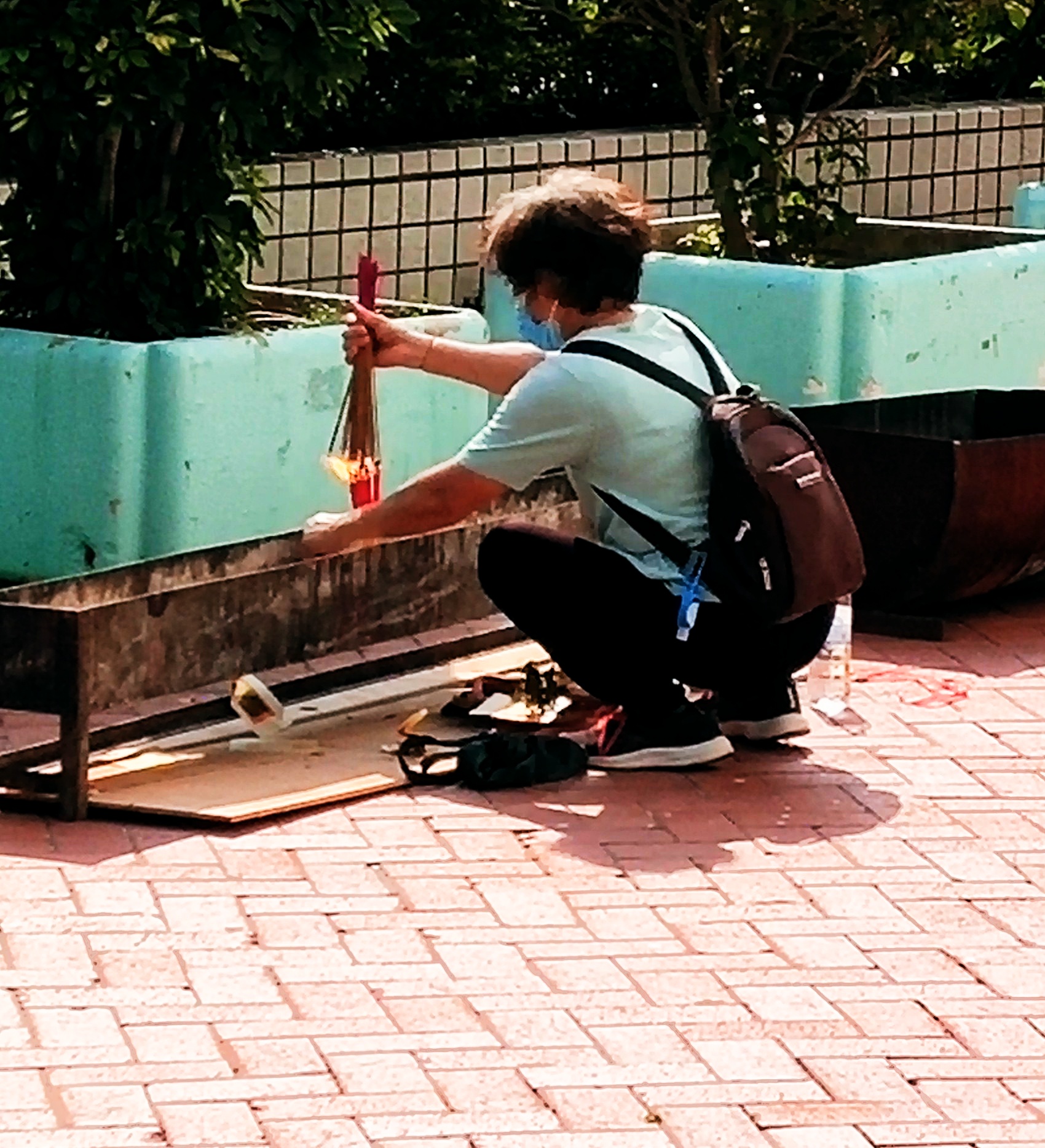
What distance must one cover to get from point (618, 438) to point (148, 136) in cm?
227

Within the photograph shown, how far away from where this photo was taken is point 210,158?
24.8 feet

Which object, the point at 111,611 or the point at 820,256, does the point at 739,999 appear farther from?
the point at 820,256

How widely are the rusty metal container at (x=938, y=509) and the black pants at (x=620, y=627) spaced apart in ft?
3.64

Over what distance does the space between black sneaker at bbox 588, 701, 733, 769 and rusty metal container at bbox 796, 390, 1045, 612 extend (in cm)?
133

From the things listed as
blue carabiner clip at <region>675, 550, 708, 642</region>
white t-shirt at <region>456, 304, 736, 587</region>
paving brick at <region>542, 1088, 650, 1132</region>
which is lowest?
paving brick at <region>542, 1088, 650, 1132</region>

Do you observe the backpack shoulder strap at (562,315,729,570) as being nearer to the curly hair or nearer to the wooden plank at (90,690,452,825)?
the curly hair

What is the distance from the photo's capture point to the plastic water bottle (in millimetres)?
6441

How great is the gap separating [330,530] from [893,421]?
2.44 meters

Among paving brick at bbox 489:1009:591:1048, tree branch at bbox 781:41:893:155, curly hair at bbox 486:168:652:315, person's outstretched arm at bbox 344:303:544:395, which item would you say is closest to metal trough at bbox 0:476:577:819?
person's outstretched arm at bbox 344:303:544:395

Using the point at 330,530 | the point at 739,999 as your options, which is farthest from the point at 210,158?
the point at 739,999

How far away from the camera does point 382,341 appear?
6.11 meters

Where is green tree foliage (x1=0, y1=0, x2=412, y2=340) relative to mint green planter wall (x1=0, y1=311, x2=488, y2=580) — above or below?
above

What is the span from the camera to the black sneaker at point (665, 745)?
592 cm

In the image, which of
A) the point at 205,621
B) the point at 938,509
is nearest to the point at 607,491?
the point at 205,621
